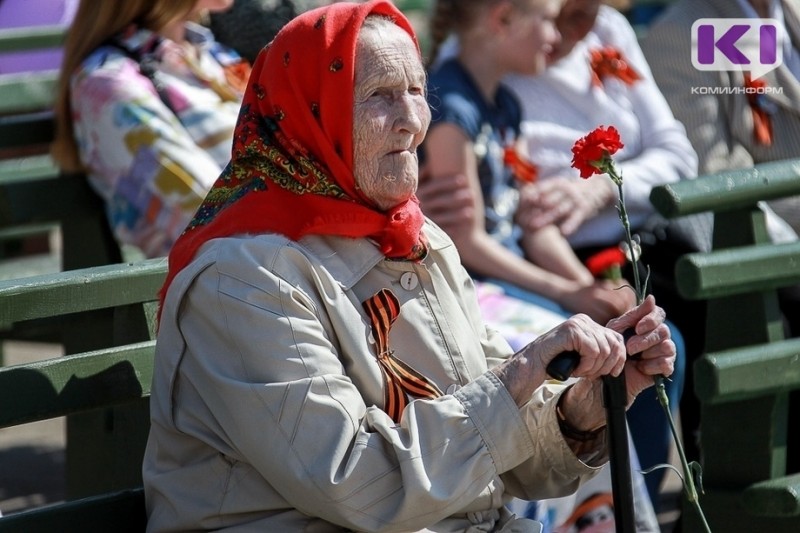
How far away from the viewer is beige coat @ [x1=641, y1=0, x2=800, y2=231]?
4703 mm

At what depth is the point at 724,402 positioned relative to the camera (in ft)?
10.5

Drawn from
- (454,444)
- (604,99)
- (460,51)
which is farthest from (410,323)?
(604,99)

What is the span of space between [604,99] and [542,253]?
2.29 ft

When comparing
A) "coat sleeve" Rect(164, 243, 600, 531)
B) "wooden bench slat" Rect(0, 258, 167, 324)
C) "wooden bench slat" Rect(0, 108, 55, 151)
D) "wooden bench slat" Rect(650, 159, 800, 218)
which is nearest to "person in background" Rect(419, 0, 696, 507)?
"wooden bench slat" Rect(650, 159, 800, 218)

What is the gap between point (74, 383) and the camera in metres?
2.62

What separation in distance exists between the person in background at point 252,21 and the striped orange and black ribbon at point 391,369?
2135mm

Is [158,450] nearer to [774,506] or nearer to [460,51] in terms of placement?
[774,506]

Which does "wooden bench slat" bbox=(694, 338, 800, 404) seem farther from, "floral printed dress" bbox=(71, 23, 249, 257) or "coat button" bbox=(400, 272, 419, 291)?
"floral printed dress" bbox=(71, 23, 249, 257)

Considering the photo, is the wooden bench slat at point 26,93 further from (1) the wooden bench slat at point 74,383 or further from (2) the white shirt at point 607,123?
(1) the wooden bench slat at point 74,383

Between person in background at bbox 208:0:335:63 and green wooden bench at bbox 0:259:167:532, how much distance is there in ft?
5.69

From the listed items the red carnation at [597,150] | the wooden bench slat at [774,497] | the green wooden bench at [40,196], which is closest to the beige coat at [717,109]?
the wooden bench slat at [774,497]

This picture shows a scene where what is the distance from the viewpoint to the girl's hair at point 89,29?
395 centimetres

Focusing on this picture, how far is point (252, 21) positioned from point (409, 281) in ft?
7.12

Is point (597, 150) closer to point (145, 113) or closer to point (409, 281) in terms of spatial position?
point (409, 281)
